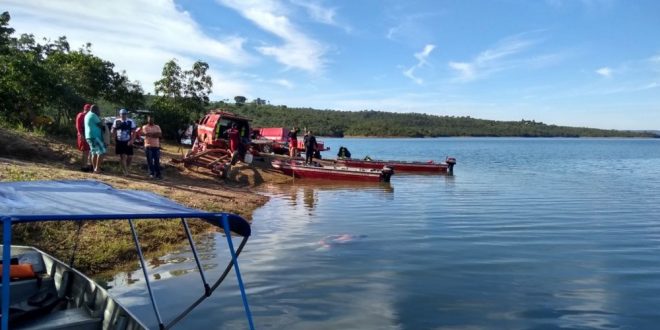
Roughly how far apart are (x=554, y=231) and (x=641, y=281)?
4.06 metres

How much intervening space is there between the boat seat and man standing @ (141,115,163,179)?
9.88 meters

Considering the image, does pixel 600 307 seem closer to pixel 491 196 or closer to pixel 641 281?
pixel 641 281

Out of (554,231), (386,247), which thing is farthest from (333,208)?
(554,231)

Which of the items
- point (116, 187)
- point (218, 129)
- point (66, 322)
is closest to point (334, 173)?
point (218, 129)

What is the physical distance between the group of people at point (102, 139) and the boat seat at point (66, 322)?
28.0 ft

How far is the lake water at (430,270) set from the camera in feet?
20.9

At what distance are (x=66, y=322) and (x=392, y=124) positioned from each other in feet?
489

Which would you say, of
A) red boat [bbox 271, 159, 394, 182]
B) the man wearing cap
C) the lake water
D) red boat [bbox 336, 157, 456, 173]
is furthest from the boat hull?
the man wearing cap

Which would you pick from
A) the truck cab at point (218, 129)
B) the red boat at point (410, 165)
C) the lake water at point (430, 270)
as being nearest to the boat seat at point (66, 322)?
the lake water at point (430, 270)

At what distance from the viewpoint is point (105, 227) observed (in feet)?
29.4

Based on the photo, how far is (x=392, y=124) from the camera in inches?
5965

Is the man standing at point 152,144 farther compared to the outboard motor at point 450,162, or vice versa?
the outboard motor at point 450,162

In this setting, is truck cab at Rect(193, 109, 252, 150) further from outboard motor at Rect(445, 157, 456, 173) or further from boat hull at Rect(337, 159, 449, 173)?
outboard motor at Rect(445, 157, 456, 173)

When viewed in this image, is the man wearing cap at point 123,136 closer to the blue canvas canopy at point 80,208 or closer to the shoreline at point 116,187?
the shoreline at point 116,187
